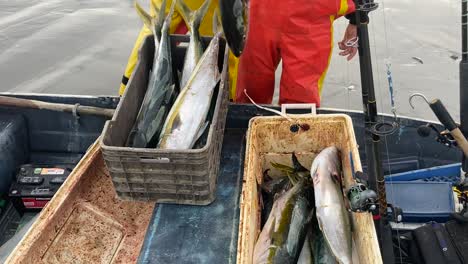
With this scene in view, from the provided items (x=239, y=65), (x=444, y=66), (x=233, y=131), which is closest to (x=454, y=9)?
(x=444, y=66)

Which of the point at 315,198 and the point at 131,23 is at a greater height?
the point at 131,23

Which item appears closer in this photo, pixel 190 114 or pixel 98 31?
pixel 190 114

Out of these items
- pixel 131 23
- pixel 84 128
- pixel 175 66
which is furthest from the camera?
pixel 131 23

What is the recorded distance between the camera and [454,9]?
668 cm

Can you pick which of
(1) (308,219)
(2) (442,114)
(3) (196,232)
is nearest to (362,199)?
(1) (308,219)

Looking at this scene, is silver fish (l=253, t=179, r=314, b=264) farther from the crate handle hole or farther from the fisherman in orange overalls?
the fisherman in orange overalls

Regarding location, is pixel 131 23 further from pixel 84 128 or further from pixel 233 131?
pixel 233 131

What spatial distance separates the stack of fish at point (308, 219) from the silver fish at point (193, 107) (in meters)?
0.58

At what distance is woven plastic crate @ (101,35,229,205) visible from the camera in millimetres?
1921

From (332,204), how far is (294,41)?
4.13 ft

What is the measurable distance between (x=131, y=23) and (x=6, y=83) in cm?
223

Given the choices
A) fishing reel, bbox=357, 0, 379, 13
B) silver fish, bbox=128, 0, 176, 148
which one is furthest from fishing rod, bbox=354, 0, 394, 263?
silver fish, bbox=128, 0, 176, 148

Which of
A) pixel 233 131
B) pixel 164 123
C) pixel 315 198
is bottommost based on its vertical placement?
pixel 315 198

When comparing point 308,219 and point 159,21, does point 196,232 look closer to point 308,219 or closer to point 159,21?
point 308,219
